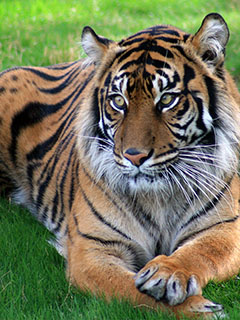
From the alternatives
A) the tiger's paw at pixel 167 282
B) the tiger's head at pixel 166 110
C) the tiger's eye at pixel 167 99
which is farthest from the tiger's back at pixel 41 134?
the tiger's paw at pixel 167 282

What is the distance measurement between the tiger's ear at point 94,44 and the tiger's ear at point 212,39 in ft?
1.72

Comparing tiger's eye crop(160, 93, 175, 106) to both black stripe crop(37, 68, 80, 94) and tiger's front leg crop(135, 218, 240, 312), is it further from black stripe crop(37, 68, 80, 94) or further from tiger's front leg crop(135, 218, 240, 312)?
black stripe crop(37, 68, 80, 94)

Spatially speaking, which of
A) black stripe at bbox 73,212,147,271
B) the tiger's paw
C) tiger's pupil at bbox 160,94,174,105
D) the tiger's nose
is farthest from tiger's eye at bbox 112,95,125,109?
the tiger's paw

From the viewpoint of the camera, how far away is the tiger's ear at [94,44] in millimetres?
3705

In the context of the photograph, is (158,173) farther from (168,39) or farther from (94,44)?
(94,44)

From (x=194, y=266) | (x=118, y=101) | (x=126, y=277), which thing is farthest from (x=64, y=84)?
(x=194, y=266)

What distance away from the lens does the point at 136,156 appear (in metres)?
3.20

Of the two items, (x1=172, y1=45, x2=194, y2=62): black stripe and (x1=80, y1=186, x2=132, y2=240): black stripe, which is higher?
(x1=172, y1=45, x2=194, y2=62): black stripe

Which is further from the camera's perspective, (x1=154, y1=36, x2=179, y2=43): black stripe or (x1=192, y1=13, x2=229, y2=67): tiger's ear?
(x1=154, y1=36, x2=179, y2=43): black stripe

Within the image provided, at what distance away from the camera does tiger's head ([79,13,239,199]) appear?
3291 millimetres

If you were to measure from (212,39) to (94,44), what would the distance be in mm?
683

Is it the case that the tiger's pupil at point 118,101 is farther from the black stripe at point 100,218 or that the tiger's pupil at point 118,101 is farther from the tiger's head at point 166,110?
the black stripe at point 100,218

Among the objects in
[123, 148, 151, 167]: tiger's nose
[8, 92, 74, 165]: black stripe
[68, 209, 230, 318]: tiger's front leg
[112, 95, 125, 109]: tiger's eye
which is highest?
[112, 95, 125, 109]: tiger's eye

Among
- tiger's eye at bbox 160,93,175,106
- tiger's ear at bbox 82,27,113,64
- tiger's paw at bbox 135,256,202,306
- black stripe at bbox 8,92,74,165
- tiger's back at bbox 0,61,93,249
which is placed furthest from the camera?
black stripe at bbox 8,92,74,165
